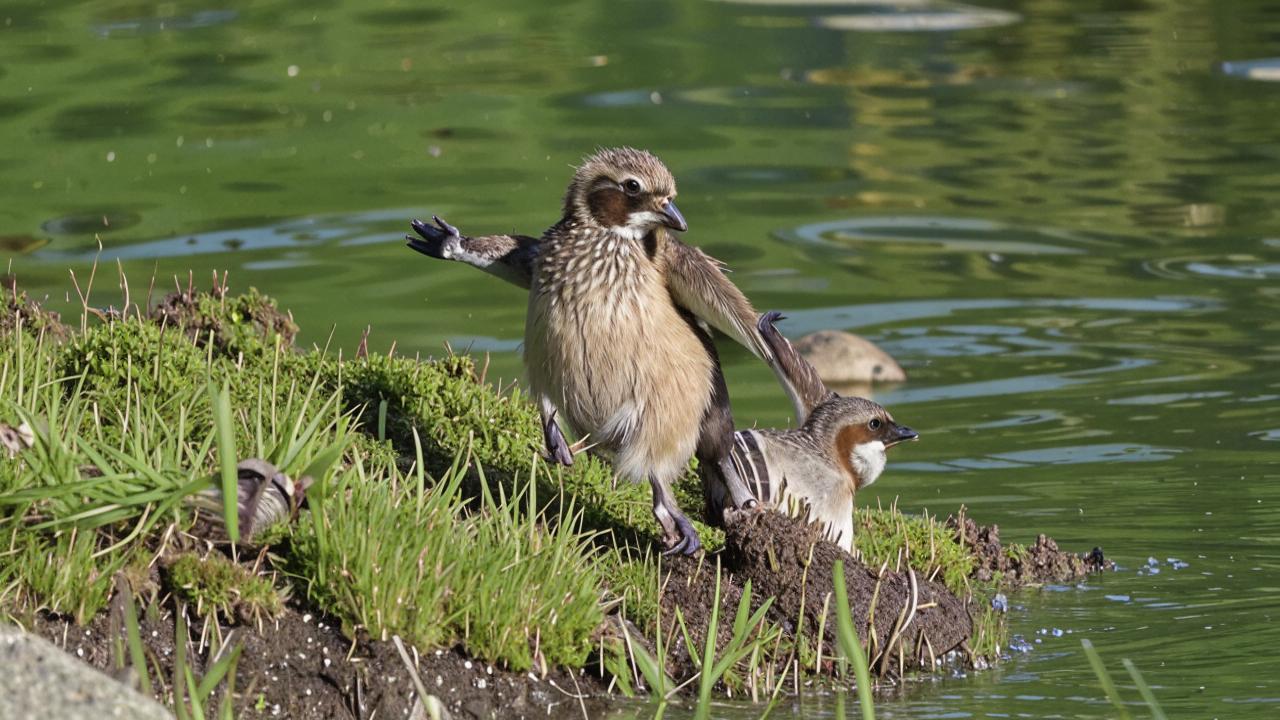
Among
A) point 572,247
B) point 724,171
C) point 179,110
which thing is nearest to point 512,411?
point 572,247

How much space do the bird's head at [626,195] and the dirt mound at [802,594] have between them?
1.27 m

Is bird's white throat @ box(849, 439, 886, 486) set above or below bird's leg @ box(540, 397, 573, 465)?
below

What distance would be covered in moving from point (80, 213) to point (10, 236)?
1.18m

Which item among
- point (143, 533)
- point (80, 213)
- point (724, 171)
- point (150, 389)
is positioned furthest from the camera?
point (724, 171)

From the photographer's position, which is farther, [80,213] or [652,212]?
[80,213]

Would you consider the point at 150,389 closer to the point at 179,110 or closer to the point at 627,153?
the point at 627,153

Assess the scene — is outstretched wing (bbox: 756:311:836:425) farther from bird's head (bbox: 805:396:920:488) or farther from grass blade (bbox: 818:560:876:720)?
grass blade (bbox: 818:560:876:720)

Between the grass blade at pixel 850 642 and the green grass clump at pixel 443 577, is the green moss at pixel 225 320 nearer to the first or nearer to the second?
the green grass clump at pixel 443 577

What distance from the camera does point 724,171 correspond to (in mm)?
24781

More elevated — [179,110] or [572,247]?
[572,247]

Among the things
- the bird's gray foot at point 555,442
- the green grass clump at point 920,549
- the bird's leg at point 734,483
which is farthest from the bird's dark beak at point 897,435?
the bird's gray foot at point 555,442

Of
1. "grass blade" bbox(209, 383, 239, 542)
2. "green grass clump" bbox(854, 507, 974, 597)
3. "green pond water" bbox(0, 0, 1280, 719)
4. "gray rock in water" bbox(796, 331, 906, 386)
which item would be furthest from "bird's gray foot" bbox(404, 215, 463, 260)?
"gray rock in water" bbox(796, 331, 906, 386)

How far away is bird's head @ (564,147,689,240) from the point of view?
7.92 m

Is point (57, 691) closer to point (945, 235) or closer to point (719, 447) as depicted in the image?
point (719, 447)
